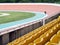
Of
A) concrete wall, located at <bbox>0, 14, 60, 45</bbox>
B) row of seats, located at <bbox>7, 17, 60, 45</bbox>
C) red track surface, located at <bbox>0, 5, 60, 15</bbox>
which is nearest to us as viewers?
row of seats, located at <bbox>7, 17, 60, 45</bbox>

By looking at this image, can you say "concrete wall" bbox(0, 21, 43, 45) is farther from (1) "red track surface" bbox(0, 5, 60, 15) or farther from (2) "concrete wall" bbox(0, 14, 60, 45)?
(1) "red track surface" bbox(0, 5, 60, 15)

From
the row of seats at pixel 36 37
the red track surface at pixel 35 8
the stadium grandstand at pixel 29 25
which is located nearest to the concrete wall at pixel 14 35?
the stadium grandstand at pixel 29 25

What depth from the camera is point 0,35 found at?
4.94m

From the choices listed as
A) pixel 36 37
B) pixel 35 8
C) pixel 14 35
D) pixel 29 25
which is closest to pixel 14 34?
pixel 14 35

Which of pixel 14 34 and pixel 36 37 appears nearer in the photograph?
pixel 36 37

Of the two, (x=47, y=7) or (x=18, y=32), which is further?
(x=47, y=7)

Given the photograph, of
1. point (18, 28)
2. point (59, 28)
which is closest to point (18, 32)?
point (18, 28)

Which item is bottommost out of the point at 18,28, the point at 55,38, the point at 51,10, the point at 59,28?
the point at 51,10

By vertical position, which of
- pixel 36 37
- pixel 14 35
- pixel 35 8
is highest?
pixel 36 37

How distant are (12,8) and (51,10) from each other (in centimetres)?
312

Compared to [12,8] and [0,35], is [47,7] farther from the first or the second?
[0,35]

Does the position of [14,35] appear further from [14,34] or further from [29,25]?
[29,25]

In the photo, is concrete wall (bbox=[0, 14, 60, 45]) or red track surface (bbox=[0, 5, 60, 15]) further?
red track surface (bbox=[0, 5, 60, 15])

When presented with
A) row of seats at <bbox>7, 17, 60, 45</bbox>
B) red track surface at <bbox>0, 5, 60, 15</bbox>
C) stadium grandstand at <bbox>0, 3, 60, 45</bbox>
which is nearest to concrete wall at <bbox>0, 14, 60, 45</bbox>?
stadium grandstand at <bbox>0, 3, 60, 45</bbox>
